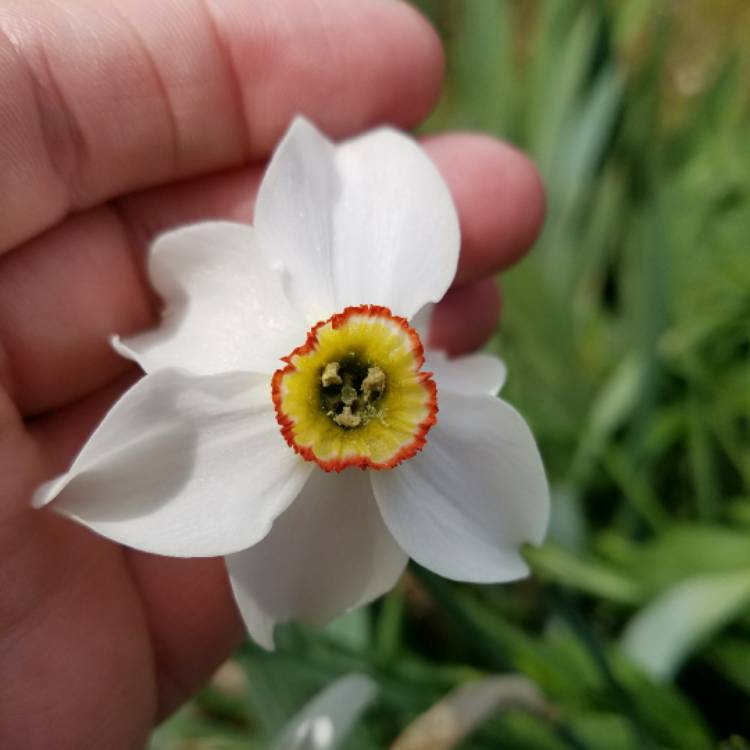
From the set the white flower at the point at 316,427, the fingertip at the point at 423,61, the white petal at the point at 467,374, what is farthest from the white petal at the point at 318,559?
the fingertip at the point at 423,61

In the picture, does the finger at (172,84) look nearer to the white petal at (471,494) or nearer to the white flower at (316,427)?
the white flower at (316,427)

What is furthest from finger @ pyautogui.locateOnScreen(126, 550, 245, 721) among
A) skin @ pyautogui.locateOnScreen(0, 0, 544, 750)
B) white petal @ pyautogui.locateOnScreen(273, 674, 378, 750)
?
white petal @ pyautogui.locateOnScreen(273, 674, 378, 750)

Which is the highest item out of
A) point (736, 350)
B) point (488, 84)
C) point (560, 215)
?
point (488, 84)

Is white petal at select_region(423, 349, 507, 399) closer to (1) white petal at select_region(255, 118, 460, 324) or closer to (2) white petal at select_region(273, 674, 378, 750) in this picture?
(1) white petal at select_region(255, 118, 460, 324)

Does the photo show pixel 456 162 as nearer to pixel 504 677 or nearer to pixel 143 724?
→ pixel 504 677

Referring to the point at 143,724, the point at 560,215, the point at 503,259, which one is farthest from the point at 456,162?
the point at 143,724

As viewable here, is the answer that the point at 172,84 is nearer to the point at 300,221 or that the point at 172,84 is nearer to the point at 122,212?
the point at 122,212
